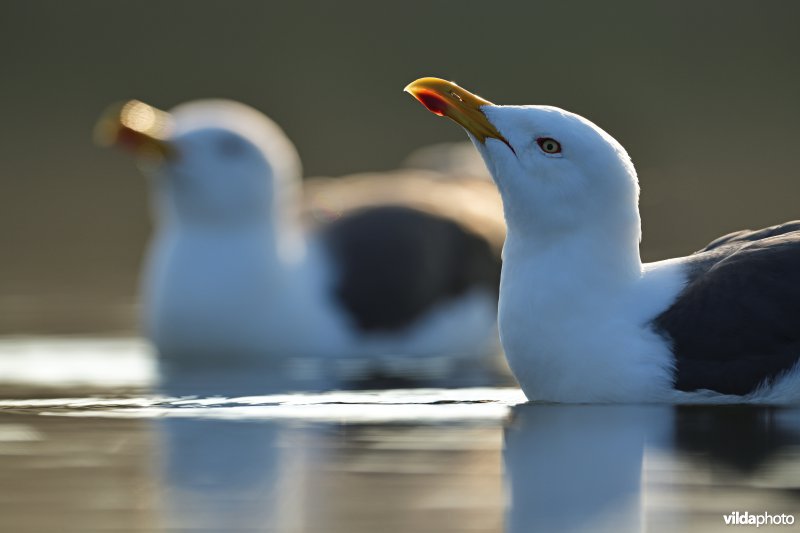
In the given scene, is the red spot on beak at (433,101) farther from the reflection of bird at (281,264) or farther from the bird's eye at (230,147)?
the bird's eye at (230,147)

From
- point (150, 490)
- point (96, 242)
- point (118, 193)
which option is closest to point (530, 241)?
point (150, 490)

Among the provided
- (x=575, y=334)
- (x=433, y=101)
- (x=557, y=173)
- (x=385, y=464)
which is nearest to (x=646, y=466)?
(x=385, y=464)

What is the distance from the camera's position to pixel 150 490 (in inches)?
263

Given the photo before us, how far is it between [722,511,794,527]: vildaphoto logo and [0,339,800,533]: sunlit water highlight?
0.07m

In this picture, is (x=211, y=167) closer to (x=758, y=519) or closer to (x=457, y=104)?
(x=457, y=104)

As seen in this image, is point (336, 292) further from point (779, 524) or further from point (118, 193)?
point (118, 193)

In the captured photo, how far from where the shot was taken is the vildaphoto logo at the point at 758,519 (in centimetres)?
590

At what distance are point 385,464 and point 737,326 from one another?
70.8 inches

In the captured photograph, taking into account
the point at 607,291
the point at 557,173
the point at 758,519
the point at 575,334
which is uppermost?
the point at 557,173

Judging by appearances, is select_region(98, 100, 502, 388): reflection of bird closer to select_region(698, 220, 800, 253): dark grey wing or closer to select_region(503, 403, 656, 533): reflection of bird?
select_region(698, 220, 800, 253): dark grey wing

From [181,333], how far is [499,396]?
138 inches

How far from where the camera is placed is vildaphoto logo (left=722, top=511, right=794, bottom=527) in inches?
232

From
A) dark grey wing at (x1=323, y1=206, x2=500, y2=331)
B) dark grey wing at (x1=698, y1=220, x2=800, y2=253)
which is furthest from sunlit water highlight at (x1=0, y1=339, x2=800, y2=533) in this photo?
dark grey wing at (x1=323, y1=206, x2=500, y2=331)

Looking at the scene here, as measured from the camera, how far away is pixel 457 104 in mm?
8414
